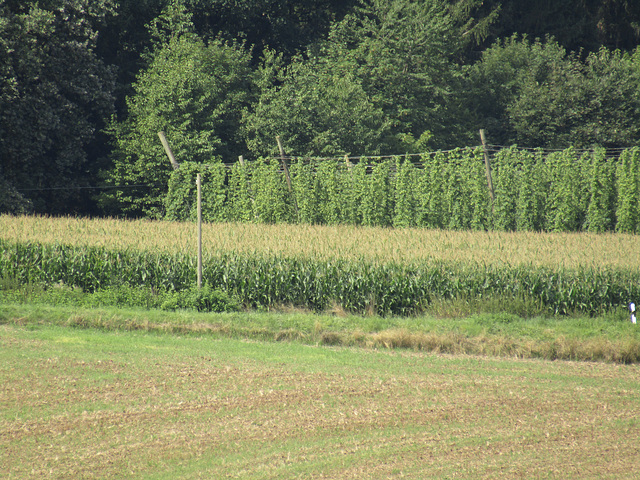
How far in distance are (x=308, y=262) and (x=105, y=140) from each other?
26701 millimetres

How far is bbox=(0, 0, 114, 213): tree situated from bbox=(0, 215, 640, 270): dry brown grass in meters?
8.73

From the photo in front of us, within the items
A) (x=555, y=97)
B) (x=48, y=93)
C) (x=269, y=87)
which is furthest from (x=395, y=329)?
(x=555, y=97)

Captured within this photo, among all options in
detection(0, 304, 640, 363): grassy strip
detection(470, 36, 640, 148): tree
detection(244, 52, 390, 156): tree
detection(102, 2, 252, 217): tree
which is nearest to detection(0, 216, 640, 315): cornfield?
detection(0, 304, 640, 363): grassy strip

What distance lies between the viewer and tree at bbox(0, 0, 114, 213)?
31.7m

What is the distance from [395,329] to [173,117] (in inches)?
1011

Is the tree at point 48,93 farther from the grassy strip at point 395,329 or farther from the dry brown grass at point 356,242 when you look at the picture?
the grassy strip at point 395,329

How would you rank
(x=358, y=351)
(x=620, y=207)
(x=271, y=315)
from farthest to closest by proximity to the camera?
(x=620, y=207), (x=271, y=315), (x=358, y=351)

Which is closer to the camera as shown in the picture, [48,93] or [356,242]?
[356,242]

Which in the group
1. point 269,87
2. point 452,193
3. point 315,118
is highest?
point 269,87

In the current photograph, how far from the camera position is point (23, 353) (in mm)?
13008

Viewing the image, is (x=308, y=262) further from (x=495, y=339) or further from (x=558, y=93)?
(x=558, y=93)

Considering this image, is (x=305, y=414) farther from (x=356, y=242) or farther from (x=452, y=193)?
(x=452, y=193)

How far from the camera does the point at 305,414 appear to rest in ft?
32.0

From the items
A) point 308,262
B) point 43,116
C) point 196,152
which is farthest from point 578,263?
point 43,116
